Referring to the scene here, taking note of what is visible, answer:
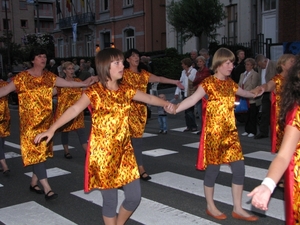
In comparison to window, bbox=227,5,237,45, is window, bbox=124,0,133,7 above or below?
above

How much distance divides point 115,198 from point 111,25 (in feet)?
109

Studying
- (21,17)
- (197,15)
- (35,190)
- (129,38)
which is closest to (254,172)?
(35,190)

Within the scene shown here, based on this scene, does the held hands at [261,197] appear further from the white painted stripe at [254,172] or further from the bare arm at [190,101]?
the white painted stripe at [254,172]

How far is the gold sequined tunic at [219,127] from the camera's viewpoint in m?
4.80

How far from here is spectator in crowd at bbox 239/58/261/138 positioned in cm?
1009

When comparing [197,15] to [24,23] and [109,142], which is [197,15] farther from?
[24,23]

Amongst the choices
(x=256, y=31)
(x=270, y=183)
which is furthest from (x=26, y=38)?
(x=270, y=183)

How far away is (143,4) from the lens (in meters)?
32.3

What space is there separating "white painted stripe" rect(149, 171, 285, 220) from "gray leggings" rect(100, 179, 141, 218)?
1940 millimetres

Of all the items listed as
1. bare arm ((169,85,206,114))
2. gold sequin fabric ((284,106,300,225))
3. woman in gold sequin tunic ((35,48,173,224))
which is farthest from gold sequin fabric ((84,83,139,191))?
gold sequin fabric ((284,106,300,225))

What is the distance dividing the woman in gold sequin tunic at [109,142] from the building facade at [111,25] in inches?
967

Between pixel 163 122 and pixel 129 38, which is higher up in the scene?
pixel 129 38

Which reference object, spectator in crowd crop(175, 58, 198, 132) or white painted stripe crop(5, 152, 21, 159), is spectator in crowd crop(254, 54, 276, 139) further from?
white painted stripe crop(5, 152, 21, 159)

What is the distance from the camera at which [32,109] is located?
18.8 feet
